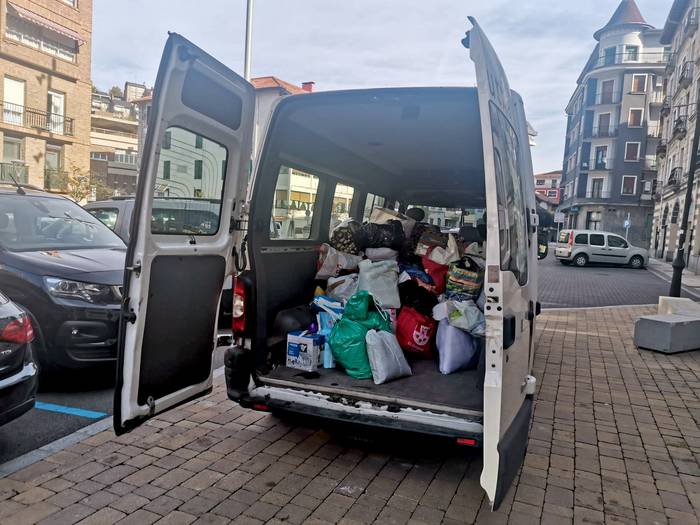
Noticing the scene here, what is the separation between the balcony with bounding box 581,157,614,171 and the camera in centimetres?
4919

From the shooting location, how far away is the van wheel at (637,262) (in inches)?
979

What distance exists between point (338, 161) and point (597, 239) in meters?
23.1

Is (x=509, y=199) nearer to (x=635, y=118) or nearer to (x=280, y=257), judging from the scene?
(x=280, y=257)

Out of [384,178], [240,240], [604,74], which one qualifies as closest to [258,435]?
[240,240]

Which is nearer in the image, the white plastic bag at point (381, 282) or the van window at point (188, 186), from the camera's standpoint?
the van window at point (188, 186)

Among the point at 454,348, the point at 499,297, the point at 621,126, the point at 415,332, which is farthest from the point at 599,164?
the point at 499,297

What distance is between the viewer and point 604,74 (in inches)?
1902

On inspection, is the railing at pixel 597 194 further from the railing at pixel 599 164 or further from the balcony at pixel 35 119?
the balcony at pixel 35 119

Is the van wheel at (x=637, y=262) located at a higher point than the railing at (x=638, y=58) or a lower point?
lower

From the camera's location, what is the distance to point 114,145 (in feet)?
149

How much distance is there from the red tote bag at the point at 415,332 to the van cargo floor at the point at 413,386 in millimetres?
228

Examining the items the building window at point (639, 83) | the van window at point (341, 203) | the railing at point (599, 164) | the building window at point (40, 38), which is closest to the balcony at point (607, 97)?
the building window at point (639, 83)

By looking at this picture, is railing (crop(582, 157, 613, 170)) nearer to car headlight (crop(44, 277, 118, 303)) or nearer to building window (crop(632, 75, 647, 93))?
building window (crop(632, 75, 647, 93))

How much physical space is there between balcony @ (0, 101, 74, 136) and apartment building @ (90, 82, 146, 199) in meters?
8.24
